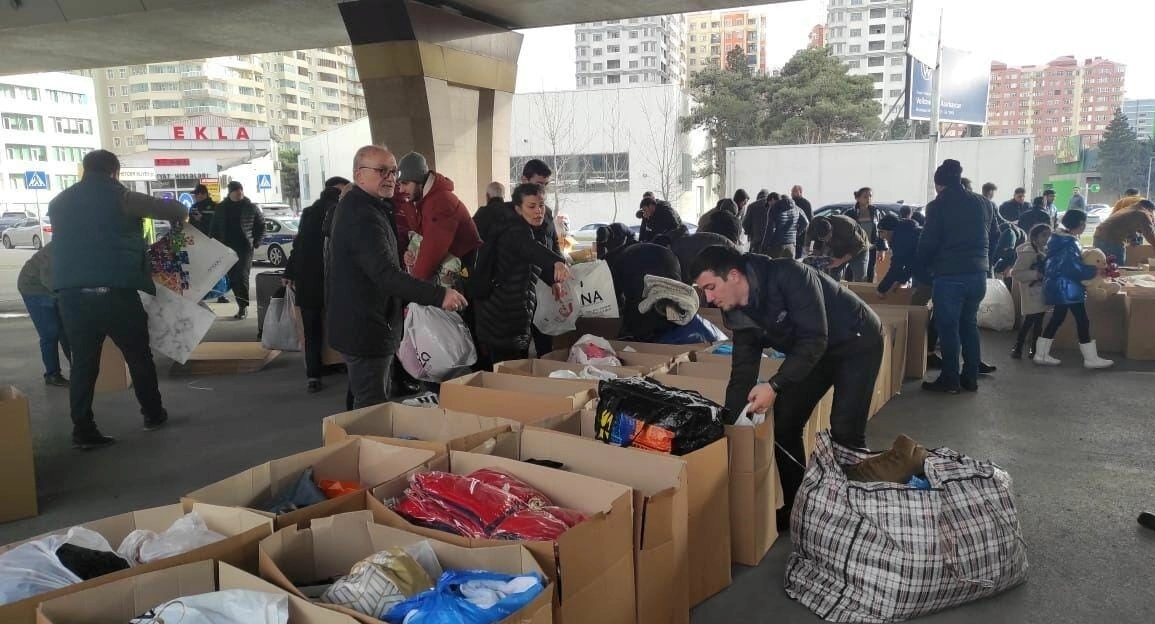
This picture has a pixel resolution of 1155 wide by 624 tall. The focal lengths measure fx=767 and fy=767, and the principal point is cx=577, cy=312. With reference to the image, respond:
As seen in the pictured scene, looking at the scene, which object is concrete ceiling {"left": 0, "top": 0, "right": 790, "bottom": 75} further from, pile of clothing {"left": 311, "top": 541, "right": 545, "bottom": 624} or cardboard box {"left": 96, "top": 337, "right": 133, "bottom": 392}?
pile of clothing {"left": 311, "top": 541, "right": 545, "bottom": 624}

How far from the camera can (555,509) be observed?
2.24 m

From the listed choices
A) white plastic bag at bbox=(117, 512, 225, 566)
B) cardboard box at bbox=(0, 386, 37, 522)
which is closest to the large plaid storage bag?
white plastic bag at bbox=(117, 512, 225, 566)

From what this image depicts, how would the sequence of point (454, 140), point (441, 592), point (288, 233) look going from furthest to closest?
point (288, 233) → point (454, 140) → point (441, 592)

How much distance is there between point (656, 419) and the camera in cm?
263

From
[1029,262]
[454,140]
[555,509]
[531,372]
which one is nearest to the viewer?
[555,509]

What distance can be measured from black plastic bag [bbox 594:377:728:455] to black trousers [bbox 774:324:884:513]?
1.67 ft

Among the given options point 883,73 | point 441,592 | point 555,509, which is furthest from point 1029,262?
point 883,73

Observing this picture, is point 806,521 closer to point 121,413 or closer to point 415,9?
point 121,413

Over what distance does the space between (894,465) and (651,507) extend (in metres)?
1.20

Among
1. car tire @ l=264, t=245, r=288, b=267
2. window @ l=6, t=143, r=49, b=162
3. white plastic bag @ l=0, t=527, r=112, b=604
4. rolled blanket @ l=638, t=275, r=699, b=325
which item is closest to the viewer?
white plastic bag @ l=0, t=527, r=112, b=604

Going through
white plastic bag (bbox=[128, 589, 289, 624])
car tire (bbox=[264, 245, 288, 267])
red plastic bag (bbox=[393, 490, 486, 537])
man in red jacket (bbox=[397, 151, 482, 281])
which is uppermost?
man in red jacket (bbox=[397, 151, 482, 281])

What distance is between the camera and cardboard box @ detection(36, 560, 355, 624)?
159cm

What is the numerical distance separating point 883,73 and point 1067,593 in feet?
299

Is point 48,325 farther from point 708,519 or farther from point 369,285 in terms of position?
point 708,519
